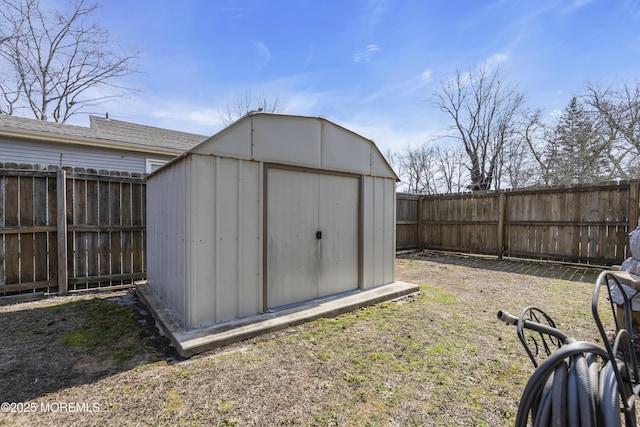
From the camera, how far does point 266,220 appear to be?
11.2 feet

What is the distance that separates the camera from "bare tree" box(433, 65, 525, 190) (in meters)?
14.9

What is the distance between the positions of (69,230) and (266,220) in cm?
343

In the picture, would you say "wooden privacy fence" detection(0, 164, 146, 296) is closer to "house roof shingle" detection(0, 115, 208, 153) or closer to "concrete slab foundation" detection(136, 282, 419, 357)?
"concrete slab foundation" detection(136, 282, 419, 357)

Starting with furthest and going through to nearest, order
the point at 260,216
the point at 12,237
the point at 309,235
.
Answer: the point at 12,237 → the point at 309,235 → the point at 260,216

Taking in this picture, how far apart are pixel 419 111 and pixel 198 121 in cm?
1114

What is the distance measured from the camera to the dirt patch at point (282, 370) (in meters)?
1.89

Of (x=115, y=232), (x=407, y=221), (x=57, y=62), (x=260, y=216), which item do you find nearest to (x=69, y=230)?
(x=115, y=232)

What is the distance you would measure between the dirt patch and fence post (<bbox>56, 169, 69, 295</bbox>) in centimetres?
53

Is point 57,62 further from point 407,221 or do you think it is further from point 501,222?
point 501,222

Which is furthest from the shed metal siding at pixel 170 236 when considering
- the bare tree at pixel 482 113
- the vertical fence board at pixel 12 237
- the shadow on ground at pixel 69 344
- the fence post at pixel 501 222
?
the bare tree at pixel 482 113

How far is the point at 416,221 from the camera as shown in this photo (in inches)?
398

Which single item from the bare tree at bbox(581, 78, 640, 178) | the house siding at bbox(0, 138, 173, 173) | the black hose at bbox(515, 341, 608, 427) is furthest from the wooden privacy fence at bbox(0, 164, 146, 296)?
the bare tree at bbox(581, 78, 640, 178)

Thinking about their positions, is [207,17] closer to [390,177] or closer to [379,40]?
[379,40]

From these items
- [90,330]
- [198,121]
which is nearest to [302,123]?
[90,330]
